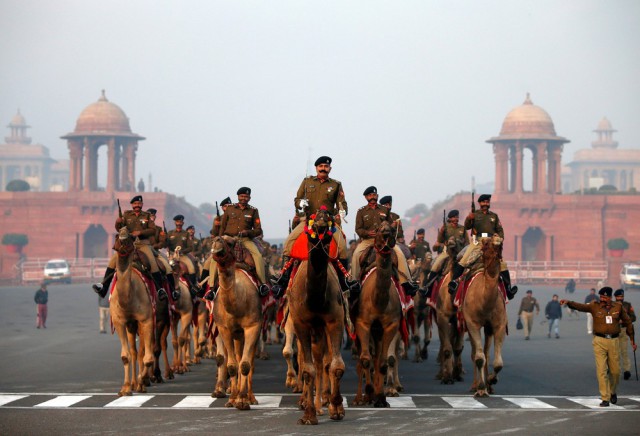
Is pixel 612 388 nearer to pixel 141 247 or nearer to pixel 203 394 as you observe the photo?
pixel 203 394

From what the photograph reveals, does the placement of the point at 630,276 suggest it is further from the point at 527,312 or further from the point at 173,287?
the point at 173,287

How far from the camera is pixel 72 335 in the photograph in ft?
141

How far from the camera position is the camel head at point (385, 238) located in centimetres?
1794

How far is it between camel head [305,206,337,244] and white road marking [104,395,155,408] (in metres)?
4.75

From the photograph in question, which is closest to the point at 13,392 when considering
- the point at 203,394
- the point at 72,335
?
the point at 203,394

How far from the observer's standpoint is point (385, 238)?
18000mm

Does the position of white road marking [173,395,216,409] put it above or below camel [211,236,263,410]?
below

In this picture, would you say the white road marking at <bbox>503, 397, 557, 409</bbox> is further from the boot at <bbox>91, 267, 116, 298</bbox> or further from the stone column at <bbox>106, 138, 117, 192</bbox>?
the stone column at <bbox>106, 138, 117, 192</bbox>

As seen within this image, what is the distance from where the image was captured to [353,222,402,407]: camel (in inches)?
744

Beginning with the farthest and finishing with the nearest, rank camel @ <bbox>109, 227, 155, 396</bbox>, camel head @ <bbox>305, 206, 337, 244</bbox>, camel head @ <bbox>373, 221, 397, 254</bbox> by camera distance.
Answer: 1. camel @ <bbox>109, 227, 155, 396</bbox>
2. camel head @ <bbox>373, 221, 397, 254</bbox>
3. camel head @ <bbox>305, 206, 337, 244</bbox>

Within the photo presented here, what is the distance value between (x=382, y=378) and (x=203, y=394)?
351 cm

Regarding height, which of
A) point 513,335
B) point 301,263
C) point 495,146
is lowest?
point 513,335

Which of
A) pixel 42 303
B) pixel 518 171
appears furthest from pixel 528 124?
Result: pixel 42 303

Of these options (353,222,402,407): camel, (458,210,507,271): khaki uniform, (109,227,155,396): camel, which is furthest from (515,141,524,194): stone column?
(353,222,402,407): camel
